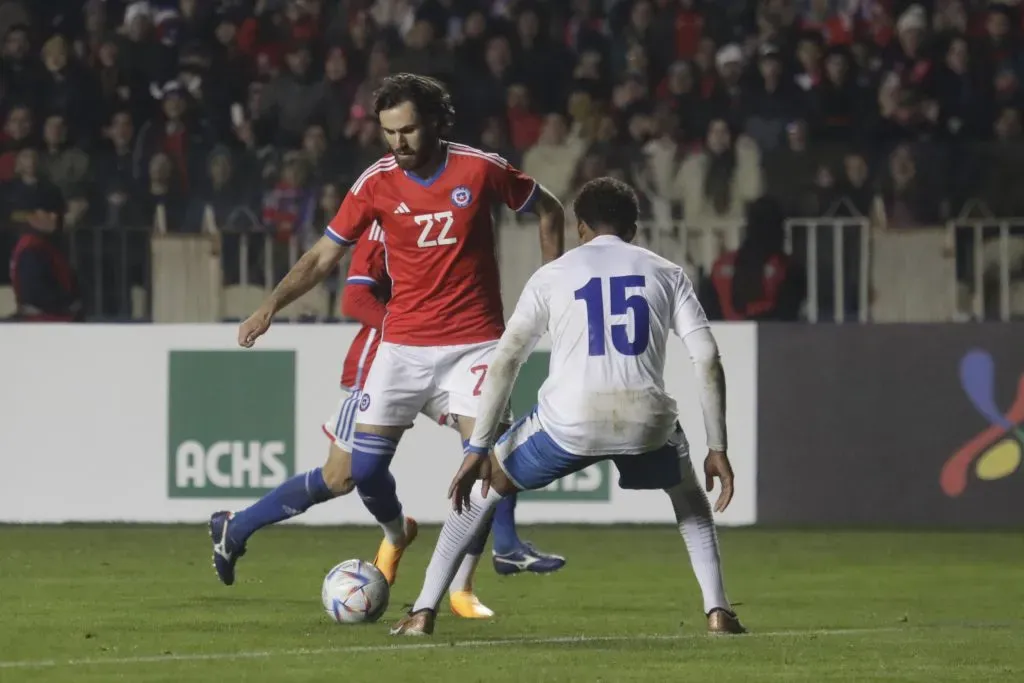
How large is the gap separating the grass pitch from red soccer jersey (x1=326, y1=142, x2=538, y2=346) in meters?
1.22

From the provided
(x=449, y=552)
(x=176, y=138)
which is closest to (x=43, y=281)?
(x=176, y=138)

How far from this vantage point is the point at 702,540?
25.6ft

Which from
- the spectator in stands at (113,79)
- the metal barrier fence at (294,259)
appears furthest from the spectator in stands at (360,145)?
the spectator in stands at (113,79)

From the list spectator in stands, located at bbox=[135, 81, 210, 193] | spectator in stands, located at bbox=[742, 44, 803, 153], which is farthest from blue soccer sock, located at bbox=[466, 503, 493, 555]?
spectator in stands, located at bbox=[742, 44, 803, 153]

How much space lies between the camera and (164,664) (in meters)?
7.06

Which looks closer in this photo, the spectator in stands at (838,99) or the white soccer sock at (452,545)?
the white soccer sock at (452,545)

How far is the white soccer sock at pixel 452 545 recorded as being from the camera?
774cm

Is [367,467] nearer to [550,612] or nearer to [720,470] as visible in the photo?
[550,612]

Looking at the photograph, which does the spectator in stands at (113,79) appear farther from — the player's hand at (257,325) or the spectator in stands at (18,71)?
the player's hand at (257,325)

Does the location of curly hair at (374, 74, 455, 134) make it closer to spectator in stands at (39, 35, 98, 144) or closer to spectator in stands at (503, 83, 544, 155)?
spectator in stands at (503, 83, 544, 155)

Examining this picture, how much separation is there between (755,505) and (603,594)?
13.6ft

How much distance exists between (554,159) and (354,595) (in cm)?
810

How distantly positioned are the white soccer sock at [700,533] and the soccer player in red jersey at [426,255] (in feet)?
3.79

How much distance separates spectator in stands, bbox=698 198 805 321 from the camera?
14.6m
